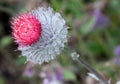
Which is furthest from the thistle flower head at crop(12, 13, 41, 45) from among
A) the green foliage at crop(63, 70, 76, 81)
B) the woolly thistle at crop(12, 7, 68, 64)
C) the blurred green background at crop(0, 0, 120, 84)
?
the green foliage at crop(63, 70, 76, 81)

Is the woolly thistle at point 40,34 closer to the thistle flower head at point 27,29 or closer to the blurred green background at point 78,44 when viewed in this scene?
the thistle flower head at point 27,29

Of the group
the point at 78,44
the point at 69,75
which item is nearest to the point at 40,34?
the point at 69,75

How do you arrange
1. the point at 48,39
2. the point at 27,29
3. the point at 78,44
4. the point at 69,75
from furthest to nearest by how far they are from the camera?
1. the point at 78,44
2. the point at 69,75
3. the point at 48,39
4. the point at 27,29

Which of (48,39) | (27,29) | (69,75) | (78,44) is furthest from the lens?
(78,44)

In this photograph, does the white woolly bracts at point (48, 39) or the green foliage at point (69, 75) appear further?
the green foliage at point (69, 75)

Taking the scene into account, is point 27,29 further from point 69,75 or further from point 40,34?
point 69,75

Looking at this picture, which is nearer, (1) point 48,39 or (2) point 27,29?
(2) point 27,29

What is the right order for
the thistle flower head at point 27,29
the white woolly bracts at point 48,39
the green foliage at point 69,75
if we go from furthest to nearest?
the green foliage at point 69,75 → the white woolly bracts at point 48,39 → the thistle flower head at point 27,29

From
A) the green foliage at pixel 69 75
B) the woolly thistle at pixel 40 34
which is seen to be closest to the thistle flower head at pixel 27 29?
the woolly thistle at pixel 40 34

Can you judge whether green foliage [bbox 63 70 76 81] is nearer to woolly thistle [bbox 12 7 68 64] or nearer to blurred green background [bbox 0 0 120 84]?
blurred green background [bbox 0 0 120 84]
